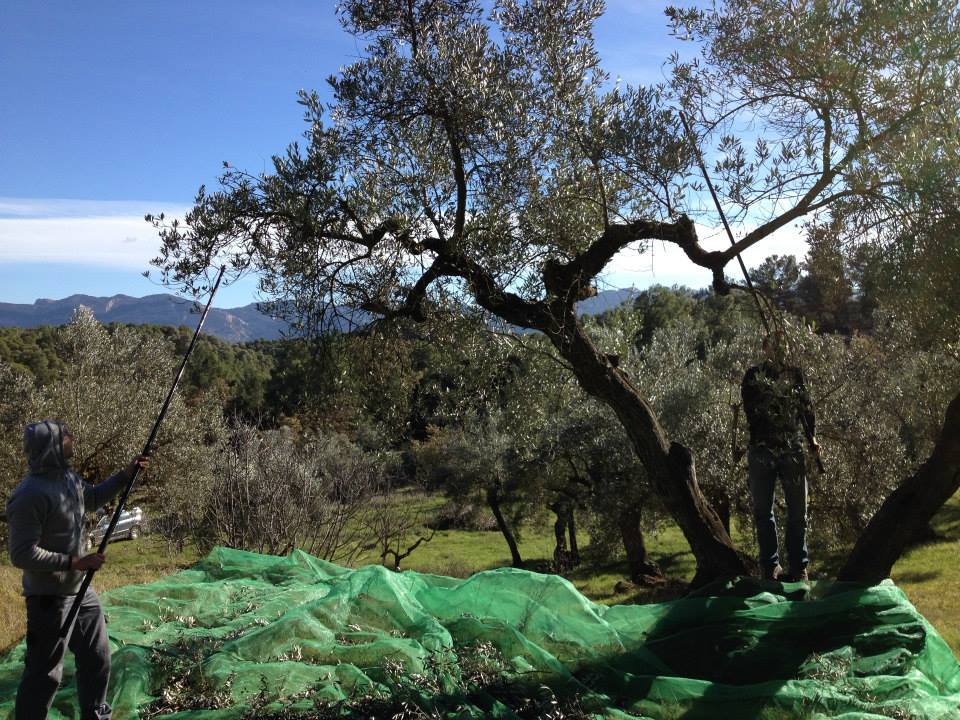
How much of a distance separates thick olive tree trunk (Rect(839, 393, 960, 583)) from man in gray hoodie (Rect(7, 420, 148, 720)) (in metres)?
5.54

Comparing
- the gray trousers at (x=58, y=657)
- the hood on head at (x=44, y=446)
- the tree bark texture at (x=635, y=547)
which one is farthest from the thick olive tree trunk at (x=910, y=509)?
the tree bark texture at (x=635, y=547)

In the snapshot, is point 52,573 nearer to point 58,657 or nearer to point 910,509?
point 58,657

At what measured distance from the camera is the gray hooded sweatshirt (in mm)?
4453

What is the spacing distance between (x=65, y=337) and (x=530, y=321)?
18.4 m

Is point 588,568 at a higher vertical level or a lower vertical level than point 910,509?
lower

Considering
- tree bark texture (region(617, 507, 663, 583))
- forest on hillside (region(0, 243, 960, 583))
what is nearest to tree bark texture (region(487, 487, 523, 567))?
forest on hillside (region(0, 243, 960, 583))

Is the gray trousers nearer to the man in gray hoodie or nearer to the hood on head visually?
the man in gray hoodie

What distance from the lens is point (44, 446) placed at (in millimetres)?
4602

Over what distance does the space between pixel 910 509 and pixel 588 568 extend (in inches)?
609

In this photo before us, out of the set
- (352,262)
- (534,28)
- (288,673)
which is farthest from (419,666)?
(534,28)

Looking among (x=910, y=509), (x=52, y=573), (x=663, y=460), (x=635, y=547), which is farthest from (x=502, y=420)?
(x=52, y=573)

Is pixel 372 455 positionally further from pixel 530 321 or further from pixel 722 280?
pixel 722 280

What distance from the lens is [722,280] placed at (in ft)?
21.4

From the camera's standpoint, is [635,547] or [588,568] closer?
[635,547]
